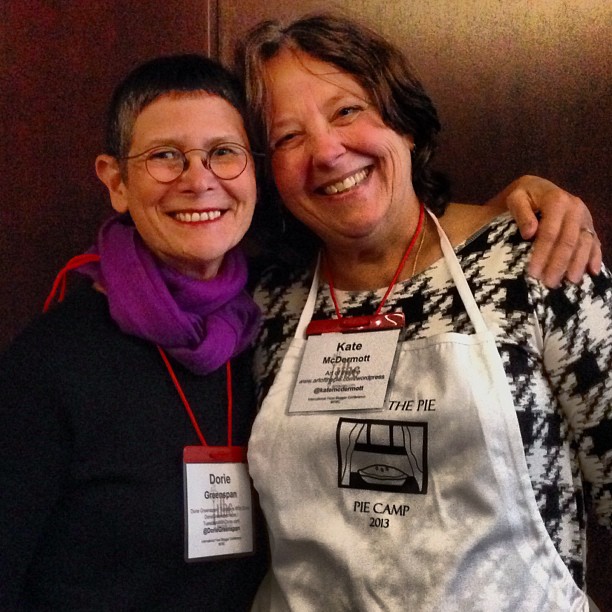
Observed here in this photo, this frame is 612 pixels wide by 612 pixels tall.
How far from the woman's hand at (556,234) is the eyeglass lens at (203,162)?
39 cm

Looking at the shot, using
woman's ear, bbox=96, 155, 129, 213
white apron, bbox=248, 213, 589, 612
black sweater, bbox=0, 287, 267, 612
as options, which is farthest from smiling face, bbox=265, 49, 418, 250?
black sweater, bbox=0, 287, 267, 612

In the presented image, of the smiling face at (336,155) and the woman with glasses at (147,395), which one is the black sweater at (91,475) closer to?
the woman with glasses at (147,395)

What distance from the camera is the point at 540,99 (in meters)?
1.29

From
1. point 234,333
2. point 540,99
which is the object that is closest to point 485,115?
point 540,99

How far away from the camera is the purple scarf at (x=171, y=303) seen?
40.8 inches

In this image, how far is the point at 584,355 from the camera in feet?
3.09

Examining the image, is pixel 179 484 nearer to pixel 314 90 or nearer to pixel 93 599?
pixel 93 599

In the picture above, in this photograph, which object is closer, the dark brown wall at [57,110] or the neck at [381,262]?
the neck at [381,262]

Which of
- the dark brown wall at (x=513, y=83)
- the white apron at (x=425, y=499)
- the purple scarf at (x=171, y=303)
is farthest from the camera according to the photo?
the dark brown wall at (x=513, y=83)

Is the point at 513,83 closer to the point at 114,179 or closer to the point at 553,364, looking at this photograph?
the point at 553,364

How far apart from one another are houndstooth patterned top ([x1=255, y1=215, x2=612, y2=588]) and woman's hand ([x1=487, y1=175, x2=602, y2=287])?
0.05ft

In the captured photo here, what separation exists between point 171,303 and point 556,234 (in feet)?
1.71

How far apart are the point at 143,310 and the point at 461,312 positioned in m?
0.43

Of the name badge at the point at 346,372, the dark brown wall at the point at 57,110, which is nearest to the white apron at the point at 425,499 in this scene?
the name badge at the point at 346,372
